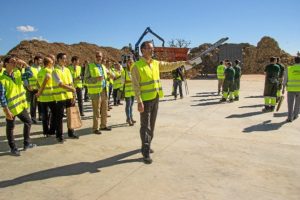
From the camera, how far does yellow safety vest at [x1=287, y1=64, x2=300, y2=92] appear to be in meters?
8.75

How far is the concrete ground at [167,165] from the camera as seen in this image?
4227mm

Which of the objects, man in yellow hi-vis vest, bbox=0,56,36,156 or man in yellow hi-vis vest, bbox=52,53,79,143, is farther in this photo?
man in yellow hi-vis vest, bbox=52,53,79,143

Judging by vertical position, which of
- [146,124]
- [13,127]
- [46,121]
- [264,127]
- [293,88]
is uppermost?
[293,88]

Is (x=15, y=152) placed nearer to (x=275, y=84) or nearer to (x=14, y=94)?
(x=14, y=94)

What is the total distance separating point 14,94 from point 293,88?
286 inches

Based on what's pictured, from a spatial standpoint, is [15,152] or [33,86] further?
[33,86]

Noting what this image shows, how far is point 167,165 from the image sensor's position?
5230mm

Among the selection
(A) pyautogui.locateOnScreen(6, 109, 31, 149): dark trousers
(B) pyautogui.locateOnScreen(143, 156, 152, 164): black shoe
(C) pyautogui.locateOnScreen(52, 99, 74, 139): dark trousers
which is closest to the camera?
(B) pyautogui.locateOnScreen(143, 156, 152, 164): black shoe

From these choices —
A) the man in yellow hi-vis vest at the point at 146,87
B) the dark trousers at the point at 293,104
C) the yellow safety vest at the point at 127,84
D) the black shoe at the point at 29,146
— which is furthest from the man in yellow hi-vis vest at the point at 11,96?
the dark trousers at the point at 293,104

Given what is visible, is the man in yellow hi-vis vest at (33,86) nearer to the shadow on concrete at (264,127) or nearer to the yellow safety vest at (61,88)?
the yellow safety vest at (61,88)

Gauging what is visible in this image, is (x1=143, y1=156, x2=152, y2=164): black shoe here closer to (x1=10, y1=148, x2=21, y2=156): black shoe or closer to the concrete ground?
the concrete ground

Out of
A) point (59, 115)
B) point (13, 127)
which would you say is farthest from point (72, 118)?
point (13, 127)

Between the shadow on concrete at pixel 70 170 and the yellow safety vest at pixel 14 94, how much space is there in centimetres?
159

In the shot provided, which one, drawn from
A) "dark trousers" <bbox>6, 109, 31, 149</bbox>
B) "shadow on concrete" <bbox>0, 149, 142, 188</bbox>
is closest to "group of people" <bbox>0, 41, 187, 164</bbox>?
"dark trousers" <bbox>6, 109, 31, 149</bbox>
